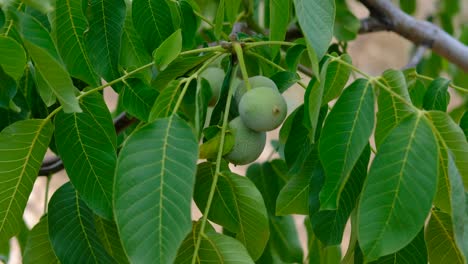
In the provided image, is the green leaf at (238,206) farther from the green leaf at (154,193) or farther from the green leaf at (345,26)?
the green leaf at (345,26)

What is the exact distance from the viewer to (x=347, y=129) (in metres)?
0.81

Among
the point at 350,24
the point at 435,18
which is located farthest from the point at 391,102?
the point at 435,18

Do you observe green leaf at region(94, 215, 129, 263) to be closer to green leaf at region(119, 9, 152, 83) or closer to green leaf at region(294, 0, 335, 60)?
green leaf at region(119, 9, 152, 83)

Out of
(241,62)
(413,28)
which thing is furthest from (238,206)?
(413,28)

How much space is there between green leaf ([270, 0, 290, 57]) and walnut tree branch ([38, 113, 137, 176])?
0.50 metres

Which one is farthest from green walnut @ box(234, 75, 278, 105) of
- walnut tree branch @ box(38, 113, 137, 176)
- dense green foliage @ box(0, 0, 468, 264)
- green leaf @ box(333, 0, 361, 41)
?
green leaf @ box(333, 0, 361, 41)

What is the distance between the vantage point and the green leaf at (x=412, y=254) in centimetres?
86

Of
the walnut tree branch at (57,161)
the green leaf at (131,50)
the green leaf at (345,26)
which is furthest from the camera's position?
the green leaf at (345,26)

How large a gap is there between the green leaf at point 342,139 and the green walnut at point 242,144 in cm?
12

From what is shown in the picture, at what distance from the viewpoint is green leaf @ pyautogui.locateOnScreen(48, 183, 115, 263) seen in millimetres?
917

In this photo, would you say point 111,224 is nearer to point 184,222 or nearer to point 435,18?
point 184,222

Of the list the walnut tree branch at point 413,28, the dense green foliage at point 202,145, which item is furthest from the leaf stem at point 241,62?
the walnut tree branch at point 413,28

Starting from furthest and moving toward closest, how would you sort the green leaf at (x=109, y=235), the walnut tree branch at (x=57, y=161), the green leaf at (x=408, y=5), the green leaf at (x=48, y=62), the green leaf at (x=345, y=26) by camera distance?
the green leaf at (x=408, y=5), the green leaf at (x=345, y=26), the walnut tree branch at (x=57, y=161), the green leaf at (x=109, y=235), the green leaf at (x=48, y=62)

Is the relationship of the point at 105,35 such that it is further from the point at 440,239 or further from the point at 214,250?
the point at 440,239
